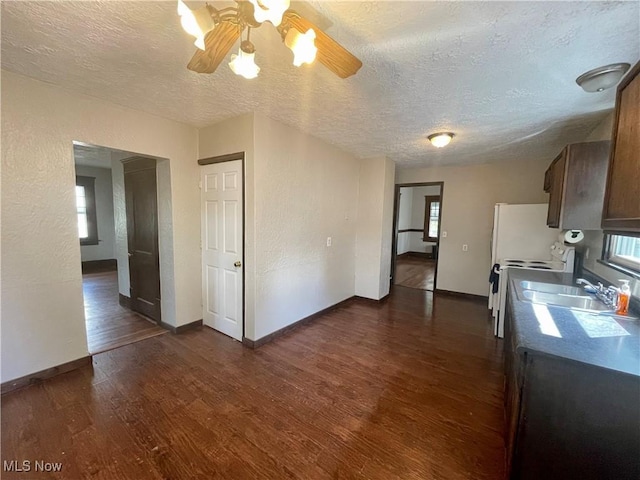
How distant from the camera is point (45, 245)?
2139mm

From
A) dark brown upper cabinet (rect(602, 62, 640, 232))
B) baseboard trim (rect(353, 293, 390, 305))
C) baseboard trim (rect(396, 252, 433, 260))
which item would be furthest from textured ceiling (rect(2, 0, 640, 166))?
baseboard trim (rect(396, 252, 433, 260))

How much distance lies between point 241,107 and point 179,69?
0.67 metres

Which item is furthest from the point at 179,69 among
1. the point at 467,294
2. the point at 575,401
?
the point at 467,294

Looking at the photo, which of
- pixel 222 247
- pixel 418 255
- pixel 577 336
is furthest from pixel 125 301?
pixel 418 255

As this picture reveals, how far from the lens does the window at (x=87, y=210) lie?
604cm

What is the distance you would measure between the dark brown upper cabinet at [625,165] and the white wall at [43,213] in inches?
143

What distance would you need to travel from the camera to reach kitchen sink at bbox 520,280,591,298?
2207 mm

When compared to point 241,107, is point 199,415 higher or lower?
lower

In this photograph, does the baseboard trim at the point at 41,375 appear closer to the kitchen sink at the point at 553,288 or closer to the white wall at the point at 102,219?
the kitchen sink at the point at 553,288

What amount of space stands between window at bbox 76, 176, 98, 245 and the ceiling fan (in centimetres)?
665

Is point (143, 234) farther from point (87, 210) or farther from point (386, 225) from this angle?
point (87, 210)

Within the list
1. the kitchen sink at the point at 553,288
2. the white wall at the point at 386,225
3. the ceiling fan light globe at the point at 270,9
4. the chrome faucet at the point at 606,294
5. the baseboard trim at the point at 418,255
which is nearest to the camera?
the ceiling fan light globe at the point at 270,9

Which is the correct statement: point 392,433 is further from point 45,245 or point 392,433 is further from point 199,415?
point 45,245

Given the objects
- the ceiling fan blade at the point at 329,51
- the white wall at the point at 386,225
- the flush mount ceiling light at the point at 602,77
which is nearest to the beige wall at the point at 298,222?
the white wall at the point at 386,225
